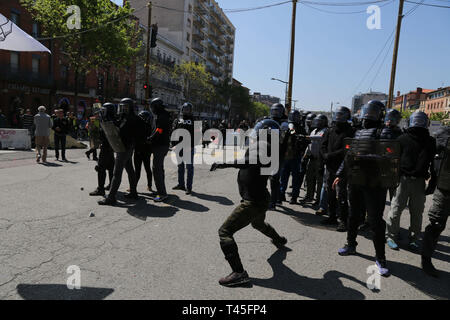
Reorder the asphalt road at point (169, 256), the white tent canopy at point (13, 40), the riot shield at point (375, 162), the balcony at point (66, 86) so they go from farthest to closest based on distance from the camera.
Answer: the balcony at point (66, 86) → the white tent canopy at point (13, 40) → the riot shield at point (375, 162) → the asphalt road at point (169, 256)

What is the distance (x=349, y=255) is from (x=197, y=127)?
4.47 metres

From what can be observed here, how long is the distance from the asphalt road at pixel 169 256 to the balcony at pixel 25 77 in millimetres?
25026

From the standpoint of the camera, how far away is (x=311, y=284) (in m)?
3.18

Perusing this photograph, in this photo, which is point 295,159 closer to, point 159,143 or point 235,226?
point 159,143

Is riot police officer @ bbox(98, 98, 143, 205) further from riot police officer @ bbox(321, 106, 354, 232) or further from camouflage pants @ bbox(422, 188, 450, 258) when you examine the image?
camouflage pants @ bbox(422, 188, 450, 258)

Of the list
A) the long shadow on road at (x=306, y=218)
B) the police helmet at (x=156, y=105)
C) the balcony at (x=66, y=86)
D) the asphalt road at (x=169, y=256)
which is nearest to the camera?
the asphalt road at (x=169, y=256)

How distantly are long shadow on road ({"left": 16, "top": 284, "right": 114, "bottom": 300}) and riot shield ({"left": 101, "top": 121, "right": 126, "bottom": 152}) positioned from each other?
3.15 metres

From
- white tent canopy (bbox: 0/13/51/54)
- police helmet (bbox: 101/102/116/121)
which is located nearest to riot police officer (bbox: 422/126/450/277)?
white tent canopy (bbox: 0/13/51/54)

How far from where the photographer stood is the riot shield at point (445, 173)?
340 centimetres

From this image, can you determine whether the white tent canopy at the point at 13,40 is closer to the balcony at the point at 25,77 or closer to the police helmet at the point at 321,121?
the police helmet at the point at 321,121

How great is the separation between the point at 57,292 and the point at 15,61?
31.2m

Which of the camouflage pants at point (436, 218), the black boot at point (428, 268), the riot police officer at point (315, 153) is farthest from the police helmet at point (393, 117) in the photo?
the black boot at point (428, 268)
